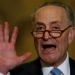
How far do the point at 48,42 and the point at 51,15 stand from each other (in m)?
0.15

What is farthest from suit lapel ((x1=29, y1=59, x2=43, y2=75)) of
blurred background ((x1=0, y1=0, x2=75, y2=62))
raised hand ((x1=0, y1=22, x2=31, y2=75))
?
blurred background ((x1=0, y1=0, x2=75, y2=62))

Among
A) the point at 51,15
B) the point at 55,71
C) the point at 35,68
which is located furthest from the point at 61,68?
the point at 51,15

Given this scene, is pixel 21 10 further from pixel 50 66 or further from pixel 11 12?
pixel 50 66

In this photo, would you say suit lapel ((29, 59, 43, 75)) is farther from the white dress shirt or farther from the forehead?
the forehead

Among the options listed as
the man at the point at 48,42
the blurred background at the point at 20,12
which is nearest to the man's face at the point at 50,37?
the man at the point at 48,42

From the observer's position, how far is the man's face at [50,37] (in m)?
1.11

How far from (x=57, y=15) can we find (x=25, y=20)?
72 cm

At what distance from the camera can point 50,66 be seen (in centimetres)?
115

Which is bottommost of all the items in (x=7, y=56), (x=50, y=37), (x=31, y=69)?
(x=31, y=69)

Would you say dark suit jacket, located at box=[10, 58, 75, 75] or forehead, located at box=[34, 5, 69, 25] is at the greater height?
forehead, located at box=[34, 5, 69, 25]

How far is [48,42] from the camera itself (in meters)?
1.10

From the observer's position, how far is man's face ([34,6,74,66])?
111cm

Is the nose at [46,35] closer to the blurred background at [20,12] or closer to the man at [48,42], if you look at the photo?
the man at [48,42]

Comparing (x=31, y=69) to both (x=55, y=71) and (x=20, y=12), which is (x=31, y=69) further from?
(x=20, y=12)
